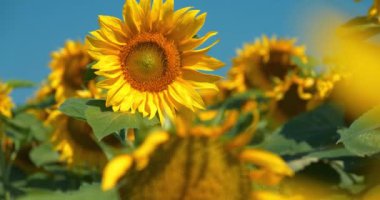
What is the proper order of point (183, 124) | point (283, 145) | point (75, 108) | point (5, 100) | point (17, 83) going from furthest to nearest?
point (5, 100) < point (17, 83) < point (283, 145) < point (75, 108) < point (183, 124)

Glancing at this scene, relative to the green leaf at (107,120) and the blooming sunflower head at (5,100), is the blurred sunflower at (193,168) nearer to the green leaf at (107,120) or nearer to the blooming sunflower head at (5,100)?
the green leaf at (107,120)

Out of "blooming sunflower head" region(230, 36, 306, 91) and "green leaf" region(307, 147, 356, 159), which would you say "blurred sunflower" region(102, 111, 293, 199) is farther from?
"blooming sunflower head" region(230, 36, 306, 91)

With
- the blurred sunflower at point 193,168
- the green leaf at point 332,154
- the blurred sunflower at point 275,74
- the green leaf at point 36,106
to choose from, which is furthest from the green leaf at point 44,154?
the blurred sunflower at point 193,168

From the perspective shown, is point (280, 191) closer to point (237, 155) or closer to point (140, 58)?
point (237, 155)

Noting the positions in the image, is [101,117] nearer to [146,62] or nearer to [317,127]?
[146,62]

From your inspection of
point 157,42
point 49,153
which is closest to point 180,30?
point 157,42

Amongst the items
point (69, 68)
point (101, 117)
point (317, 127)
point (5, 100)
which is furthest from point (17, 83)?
point (101, 117)

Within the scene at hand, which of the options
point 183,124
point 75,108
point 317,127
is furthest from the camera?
point 317,127

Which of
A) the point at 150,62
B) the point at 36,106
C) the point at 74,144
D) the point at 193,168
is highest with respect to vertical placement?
the point at 150,62
